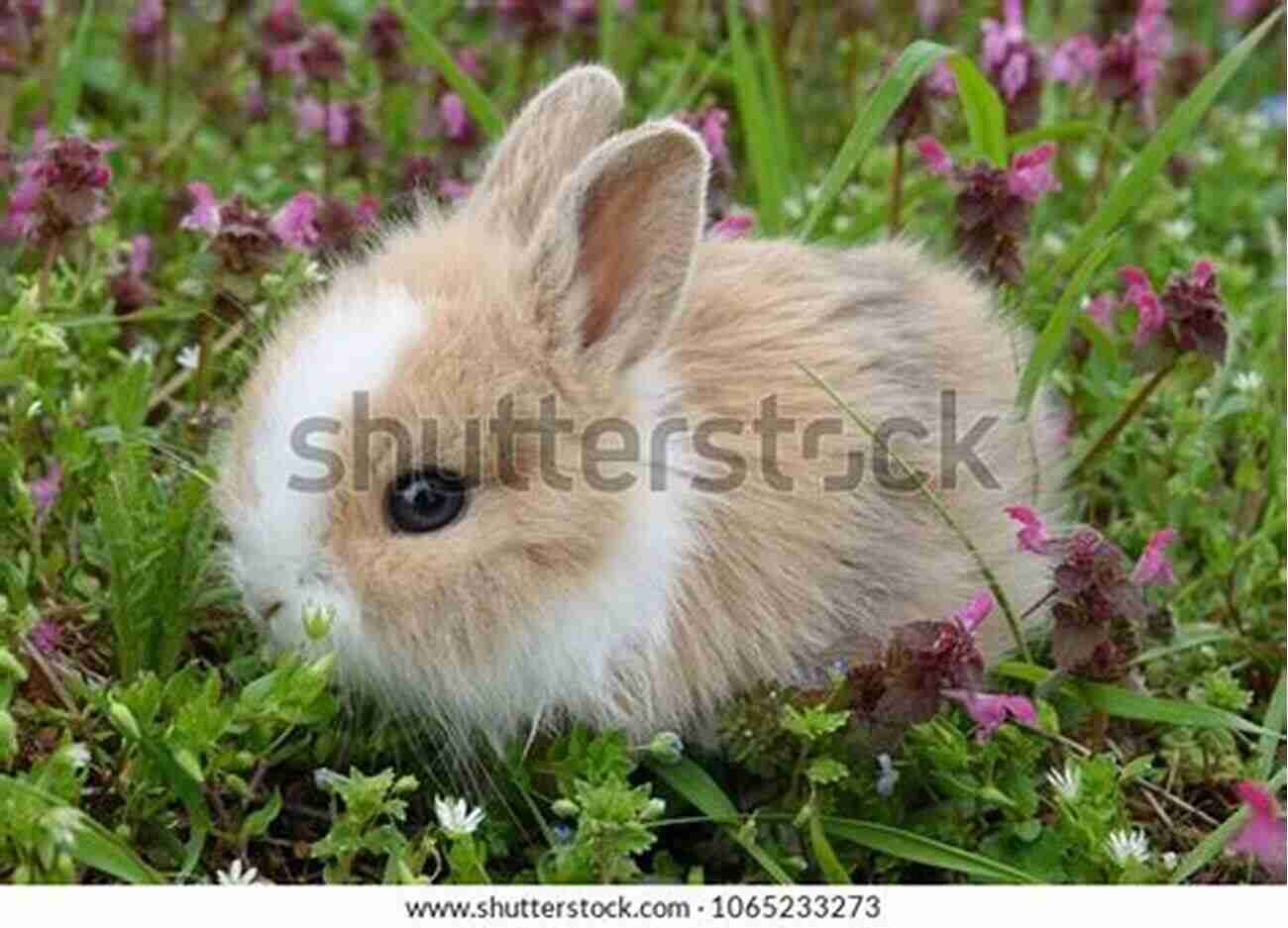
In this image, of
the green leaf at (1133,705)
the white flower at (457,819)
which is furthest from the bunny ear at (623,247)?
the green leaf at (1133,705)

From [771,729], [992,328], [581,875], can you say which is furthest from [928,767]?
[992,328]

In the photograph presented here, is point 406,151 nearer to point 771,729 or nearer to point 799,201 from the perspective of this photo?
point 799,201

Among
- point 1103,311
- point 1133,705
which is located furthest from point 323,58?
point 1133,705

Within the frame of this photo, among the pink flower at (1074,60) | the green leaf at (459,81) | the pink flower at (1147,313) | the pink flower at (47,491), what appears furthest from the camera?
the pink flower at (1074,60)

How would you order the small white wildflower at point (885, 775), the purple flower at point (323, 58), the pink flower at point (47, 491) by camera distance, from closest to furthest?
the small white wildflower at point (885, 775) < the pink flower at point (47, 491) < the purple flower at point (323, 58)

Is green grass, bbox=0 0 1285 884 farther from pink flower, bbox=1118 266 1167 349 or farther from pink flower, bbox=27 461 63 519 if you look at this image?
pink flower, bbox=1118 266 1167 349

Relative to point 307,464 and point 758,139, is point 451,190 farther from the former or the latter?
point 307,464

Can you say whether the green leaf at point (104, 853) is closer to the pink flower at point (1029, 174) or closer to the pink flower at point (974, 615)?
the pink flower at point (974, 615)
